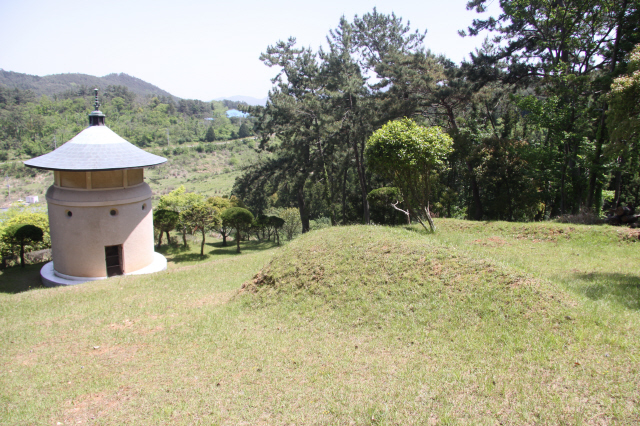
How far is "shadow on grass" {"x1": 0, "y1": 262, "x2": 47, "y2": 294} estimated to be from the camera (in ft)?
54.2

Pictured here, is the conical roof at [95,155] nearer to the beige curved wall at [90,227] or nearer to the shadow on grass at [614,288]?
the beige curved wall at [90,227]

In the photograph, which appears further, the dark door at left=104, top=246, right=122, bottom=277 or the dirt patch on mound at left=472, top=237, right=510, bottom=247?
the dark door at left=104, top=246, right=122, bottom=277

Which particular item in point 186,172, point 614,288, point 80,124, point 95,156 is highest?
point 80,124

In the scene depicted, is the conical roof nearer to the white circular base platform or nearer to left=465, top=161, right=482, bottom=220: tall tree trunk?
the white circular base platform

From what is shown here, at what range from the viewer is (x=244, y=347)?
7.22m

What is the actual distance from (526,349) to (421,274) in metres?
2.63

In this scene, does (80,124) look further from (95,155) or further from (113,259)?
(113,259)

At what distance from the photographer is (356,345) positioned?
6738 millimetres

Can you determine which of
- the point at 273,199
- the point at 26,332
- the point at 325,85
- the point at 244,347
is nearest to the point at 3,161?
the point at 273,199

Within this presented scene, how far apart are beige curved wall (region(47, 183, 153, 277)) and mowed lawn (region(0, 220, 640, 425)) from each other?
5.17m

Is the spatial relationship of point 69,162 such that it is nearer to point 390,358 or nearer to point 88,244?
point 88,244

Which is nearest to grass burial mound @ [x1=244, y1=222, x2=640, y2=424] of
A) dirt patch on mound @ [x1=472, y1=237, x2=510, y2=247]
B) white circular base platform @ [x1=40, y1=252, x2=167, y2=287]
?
dirt patch on mound @ [x1=472, y1=237, x2=510, y2=247]

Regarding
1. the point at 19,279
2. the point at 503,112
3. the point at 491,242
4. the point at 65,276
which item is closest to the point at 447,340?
the point at 491,242

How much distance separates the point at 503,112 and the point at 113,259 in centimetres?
2372
